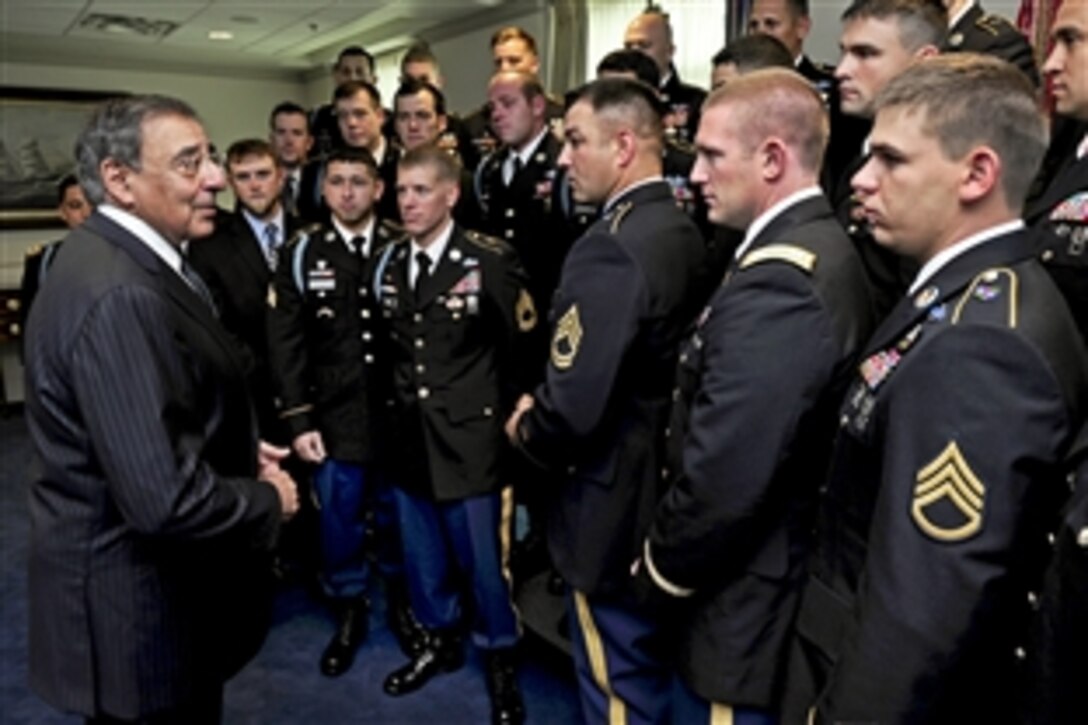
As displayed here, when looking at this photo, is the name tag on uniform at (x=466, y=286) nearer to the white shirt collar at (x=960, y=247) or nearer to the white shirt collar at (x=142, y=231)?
the white shirt collar at (x=142, y=231)

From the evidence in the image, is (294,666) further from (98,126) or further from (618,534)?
(98,126)

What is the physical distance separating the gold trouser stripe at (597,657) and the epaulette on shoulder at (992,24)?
5.25 ft

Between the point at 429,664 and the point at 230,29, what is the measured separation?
6.58m

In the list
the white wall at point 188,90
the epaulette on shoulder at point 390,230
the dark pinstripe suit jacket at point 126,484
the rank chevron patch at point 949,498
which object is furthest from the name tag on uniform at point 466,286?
the white wall at point 188,90

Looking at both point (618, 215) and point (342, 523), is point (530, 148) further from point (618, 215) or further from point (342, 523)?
point (342, 523)

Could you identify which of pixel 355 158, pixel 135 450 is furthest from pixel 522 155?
pixel 135 450

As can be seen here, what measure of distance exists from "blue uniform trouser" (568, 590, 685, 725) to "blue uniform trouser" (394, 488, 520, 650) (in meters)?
0.60

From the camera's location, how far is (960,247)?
3.41ft

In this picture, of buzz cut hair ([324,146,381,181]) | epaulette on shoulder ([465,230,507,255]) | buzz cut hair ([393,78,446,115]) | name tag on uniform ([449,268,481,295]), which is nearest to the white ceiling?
buzz cut hair ([393,78,446,115])

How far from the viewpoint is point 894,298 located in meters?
1.65

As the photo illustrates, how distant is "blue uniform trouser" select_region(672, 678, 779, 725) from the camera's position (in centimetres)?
137

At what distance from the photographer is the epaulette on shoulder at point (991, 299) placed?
3.04 ft

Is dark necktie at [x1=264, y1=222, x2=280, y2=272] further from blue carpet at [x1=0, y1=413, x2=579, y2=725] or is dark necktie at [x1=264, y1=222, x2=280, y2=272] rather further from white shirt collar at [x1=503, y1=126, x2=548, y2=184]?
blue carpet at [x1=0, y1=413, x2=579, y2=725]

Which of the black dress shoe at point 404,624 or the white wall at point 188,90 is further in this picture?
the white wall at point 188,90
